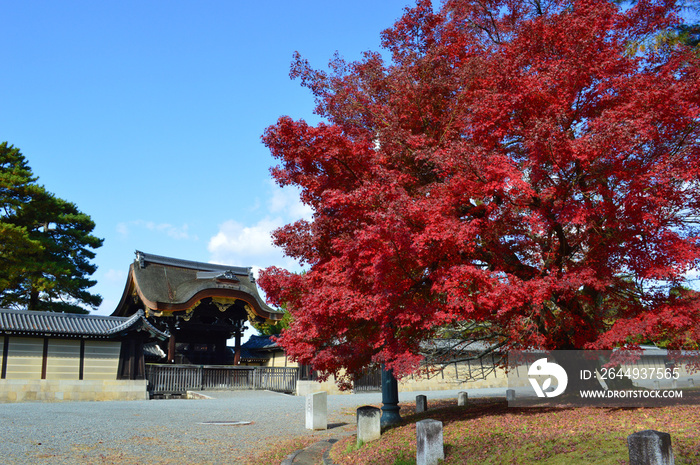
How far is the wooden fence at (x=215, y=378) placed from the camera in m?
24.2

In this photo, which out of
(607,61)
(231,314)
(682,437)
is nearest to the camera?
(682,437)

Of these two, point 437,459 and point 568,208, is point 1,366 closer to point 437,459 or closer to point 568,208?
point 437,459

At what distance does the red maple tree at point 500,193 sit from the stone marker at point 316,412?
3656mm

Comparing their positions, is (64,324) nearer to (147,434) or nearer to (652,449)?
(147,434)

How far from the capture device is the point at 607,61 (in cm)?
820

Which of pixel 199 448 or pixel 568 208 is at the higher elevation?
pixel 568 208

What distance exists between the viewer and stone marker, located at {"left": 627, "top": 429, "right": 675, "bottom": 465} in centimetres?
469

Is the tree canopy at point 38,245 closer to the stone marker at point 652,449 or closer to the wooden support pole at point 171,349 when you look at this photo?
the wooden support pole at point 171,349

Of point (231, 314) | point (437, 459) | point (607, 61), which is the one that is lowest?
point (437, 459)

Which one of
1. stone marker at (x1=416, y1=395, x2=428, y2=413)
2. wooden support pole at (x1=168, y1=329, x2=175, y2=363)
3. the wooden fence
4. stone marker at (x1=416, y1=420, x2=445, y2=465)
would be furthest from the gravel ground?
wooden support pole at (x1=168, y1=329, x2=175, y2=363)

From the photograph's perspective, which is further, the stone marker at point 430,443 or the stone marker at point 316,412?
the stone marker at point 316,412

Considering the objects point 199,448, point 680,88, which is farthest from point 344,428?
point 680,88

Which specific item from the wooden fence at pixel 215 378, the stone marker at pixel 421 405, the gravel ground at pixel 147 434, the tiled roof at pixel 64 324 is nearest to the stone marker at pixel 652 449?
the gravel ground at pixel 147 434

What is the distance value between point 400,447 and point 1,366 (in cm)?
2036
